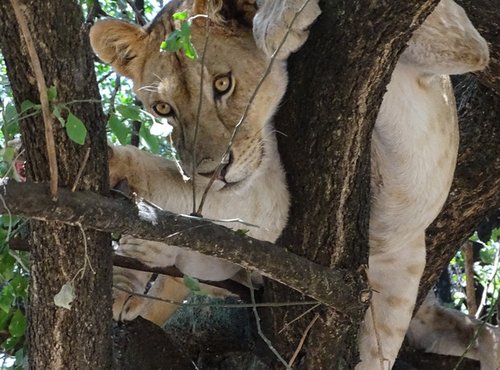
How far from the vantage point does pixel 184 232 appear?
5.41ft

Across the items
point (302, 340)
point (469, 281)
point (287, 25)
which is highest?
point (287, 25)

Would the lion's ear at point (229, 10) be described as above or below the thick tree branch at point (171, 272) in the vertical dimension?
above

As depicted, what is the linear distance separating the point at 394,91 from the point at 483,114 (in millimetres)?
523

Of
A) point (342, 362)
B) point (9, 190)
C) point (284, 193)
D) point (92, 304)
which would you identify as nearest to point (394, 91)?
point (284, 193)

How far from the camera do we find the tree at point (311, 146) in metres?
1.49

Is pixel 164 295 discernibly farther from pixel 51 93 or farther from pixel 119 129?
pixel 51 93

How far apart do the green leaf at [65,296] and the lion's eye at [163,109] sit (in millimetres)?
731

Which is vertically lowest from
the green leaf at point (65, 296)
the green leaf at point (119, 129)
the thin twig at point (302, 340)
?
the thin twig at point (302, 340)

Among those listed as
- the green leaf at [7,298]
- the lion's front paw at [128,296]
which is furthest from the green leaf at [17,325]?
the lion's front paw at [128,296]

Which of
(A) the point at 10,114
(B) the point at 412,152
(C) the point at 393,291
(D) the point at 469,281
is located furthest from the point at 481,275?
(A) the point at 10,114

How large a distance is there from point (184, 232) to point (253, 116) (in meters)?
Answer: 0.58

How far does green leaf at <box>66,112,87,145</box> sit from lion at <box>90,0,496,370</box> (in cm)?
58

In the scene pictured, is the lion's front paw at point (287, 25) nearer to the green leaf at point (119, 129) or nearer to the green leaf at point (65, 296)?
the green leaf at point (119, 129)

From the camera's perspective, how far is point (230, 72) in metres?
2.15
